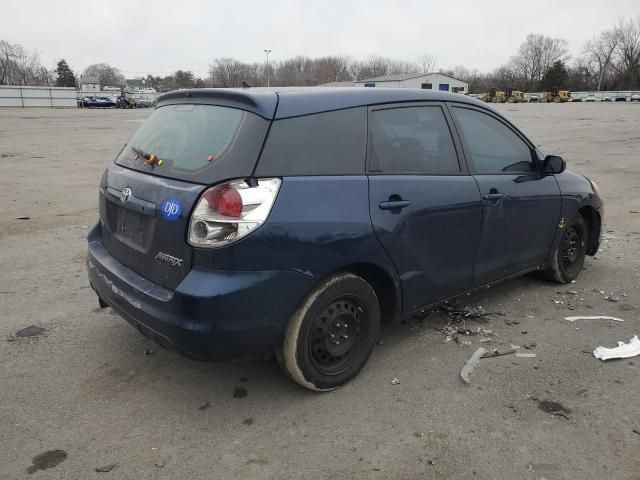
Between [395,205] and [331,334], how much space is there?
849mm

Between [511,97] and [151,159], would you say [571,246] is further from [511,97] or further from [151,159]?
[511,97]

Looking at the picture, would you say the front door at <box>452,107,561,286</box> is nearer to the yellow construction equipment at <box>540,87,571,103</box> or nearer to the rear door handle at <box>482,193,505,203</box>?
the rear door handle at <box>482,193,505,203</box>

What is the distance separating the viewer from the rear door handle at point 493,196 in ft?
12.2

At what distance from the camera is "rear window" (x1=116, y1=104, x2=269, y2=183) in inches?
106

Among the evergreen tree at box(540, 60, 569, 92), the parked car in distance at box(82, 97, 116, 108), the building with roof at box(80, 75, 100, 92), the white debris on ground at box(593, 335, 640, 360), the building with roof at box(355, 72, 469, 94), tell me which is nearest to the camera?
the white debris on ground at box(593, 335, 640, 360)

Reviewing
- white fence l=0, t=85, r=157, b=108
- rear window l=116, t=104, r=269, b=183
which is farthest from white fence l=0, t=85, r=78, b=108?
rear window l=116, t=104, r=269, b=183

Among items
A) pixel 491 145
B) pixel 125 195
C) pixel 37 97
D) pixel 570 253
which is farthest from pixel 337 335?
pixel 37 97

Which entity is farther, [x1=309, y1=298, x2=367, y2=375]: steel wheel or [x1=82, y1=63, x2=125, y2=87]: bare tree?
[x1=82, y1=63, x2=125, y2=87]: bare tree

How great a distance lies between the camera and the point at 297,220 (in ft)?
8.84

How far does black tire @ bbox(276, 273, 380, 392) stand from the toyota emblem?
3.95 feet

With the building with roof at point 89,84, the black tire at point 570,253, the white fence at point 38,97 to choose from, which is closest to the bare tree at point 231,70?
the building with roof at point 89,84

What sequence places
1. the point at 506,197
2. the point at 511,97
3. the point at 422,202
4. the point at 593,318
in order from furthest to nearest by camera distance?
1. the point at 511,97
2. the point at 593,318
3. the point at 506,197
4. the point at 422,202

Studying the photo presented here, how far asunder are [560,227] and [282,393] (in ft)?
9.68

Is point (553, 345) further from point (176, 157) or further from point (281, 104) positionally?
point (176, 157)
